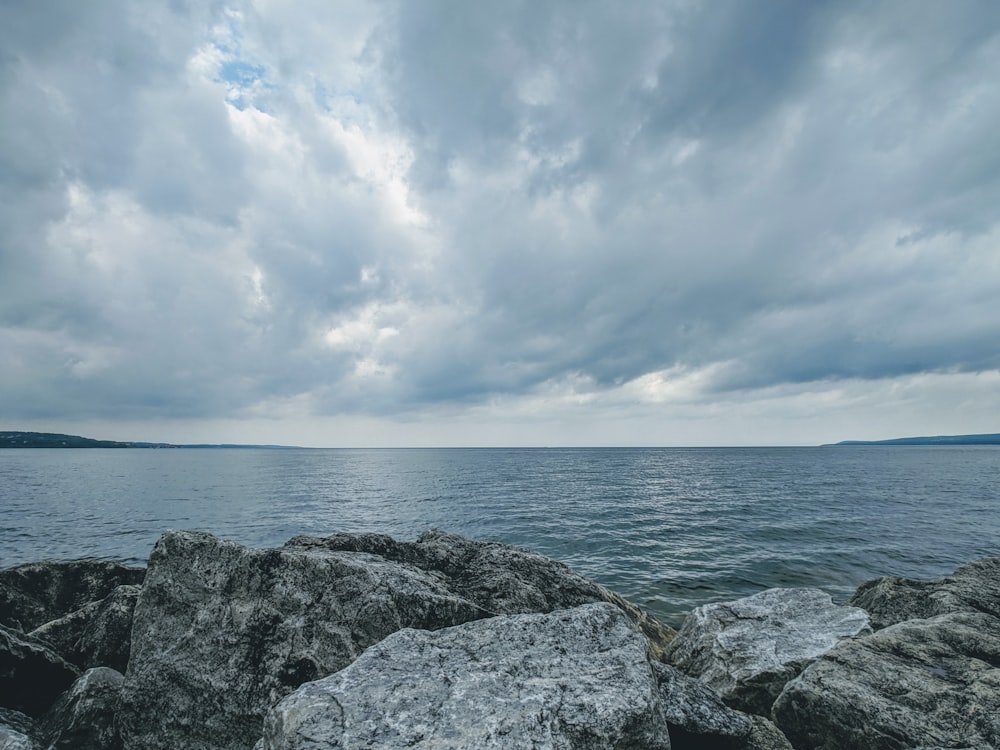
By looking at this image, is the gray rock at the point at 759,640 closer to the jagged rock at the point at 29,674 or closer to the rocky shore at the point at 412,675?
the rocky shore at the point at 412,675

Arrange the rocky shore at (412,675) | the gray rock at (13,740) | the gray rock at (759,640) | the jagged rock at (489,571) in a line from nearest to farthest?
the rocky shore at (412,675), the gray rock at (13,740), the gray rock at (759,640), the jagged rock at (489,571)

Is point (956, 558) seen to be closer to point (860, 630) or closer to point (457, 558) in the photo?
point (860, 630)

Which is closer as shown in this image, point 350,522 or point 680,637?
point 680,637

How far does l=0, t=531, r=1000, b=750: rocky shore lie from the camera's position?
4.55m

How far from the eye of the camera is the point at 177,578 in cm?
745

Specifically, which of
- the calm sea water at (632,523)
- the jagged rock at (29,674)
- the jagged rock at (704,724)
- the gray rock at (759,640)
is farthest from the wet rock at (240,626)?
the calm sea water at (632,523)

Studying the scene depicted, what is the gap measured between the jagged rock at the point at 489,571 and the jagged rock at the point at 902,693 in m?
4.43

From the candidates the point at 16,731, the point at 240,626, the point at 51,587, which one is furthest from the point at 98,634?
the point at 240,626

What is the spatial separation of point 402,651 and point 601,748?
104 inches

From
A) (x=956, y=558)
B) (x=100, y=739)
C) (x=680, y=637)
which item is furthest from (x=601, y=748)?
(x=956, y=558)

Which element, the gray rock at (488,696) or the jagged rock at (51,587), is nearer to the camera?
the gray rock at (488,696)

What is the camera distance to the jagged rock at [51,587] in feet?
35.8

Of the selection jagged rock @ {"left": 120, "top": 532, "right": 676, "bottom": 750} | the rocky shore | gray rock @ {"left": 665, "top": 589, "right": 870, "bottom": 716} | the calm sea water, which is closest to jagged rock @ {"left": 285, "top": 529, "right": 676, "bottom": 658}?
the rocky shore

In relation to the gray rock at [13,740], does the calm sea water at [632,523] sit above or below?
below
